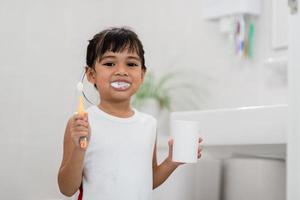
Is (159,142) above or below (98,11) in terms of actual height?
below

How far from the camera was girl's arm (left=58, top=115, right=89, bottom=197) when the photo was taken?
3.45ft

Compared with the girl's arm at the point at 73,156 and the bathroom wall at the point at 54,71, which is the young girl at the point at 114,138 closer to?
the girl's arm at the point at 73,156

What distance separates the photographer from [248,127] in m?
1.37

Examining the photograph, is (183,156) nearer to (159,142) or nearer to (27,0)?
(159,142)

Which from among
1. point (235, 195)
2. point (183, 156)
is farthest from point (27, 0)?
point (183, 156)

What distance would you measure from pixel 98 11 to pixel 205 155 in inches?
40.4

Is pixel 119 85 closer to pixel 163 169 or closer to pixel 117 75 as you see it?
pixel 117 75

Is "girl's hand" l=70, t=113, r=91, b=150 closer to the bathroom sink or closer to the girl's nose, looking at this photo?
the girl's nose

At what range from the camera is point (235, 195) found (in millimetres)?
1610

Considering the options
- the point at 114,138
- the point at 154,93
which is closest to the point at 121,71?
the point at 114,138

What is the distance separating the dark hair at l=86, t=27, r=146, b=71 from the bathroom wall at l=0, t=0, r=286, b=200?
40.2 inches

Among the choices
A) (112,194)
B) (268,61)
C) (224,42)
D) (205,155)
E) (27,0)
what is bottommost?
(112,194)

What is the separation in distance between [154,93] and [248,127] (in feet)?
3.57

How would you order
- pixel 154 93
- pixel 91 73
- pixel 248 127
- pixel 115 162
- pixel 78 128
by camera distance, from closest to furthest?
pixel 78 128 → pixel 115 162 → pixel 91 73 → pixel 248 127 → pixel 154 93
